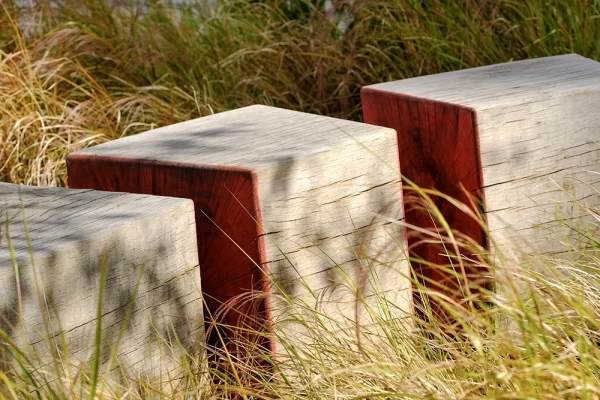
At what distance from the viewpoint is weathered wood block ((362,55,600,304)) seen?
9.07ft

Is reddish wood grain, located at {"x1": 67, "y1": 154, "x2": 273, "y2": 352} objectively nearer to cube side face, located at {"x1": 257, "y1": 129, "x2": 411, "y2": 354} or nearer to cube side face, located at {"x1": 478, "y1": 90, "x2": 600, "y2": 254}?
cube side face, located at {"x1": 257, "y1": 129, "x2": 411, "y2": 354}

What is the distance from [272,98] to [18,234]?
236 cm

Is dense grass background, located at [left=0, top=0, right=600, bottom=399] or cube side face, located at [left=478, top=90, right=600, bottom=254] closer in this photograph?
cube side face, located at [left=478, top=90, right=600, bottom=254]

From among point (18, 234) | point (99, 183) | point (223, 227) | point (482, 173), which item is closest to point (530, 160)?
point (482, 173)

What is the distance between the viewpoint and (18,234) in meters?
2.14

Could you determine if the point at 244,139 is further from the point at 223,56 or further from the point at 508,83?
the point at 223,56

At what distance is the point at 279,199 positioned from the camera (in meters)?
2.45

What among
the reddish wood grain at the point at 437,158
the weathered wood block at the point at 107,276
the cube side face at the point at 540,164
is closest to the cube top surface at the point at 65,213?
the weathered wood block at the point at 107,276

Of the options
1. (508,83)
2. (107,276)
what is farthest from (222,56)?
(107,276)

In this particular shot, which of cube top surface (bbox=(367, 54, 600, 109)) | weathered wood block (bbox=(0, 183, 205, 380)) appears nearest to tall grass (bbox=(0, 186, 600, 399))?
weathered wood block (bbox=(0, 183, 205, 380))

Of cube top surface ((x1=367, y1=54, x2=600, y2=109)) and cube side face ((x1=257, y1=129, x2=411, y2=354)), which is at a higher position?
cube top surface ((x1=367, y1=54, x2=600, y2=109))

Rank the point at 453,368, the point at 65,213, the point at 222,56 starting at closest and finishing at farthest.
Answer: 1. the point at 453,368
2. the point at 65,213
3. the point at 222,56

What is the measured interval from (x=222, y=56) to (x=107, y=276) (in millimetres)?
2723

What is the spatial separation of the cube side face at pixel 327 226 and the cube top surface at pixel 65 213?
25 centimetres
